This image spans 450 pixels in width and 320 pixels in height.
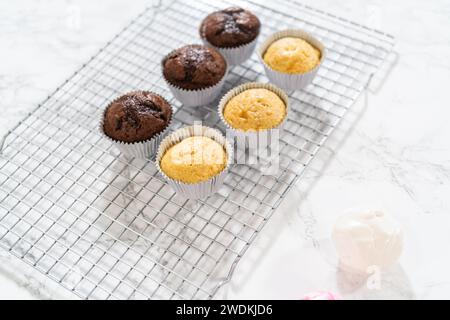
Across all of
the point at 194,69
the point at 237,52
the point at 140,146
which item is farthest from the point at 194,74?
the point at 140,146

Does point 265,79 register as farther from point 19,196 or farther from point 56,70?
point 19,196

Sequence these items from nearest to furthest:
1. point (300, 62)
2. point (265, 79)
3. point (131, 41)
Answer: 1. point (300, 62)
2. point (265, 79)
3. point (131, 41)

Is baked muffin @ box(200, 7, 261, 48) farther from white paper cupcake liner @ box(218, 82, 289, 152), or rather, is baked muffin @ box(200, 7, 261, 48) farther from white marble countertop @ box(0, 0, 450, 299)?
white marble countertop @ box(0, 0, 450, 299)

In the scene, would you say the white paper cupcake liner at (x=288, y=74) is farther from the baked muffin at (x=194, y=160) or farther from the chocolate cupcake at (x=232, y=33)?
the baked muffin at (x=194, y=160)

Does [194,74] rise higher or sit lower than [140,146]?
higher

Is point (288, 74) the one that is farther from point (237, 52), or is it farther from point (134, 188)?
point (134, 188)
